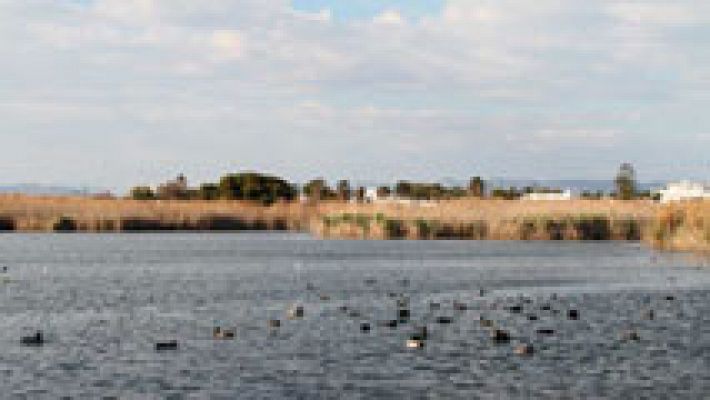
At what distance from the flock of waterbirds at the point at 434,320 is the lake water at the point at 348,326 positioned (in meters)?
0.17

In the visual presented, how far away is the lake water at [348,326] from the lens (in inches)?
966

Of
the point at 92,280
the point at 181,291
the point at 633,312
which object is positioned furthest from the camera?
the point at 92,280

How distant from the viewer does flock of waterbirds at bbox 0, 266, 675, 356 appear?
29469 mm

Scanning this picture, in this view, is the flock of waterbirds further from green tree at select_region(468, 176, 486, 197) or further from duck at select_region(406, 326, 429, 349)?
green tree at select_region(468, 176, 486, 197)

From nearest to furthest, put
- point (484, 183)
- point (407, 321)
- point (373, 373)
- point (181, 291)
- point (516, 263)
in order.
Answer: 1. point (373, 373)
2. point (407, 321)
3. point (181, 291)
4. point (516, 263)
5. point (484, 183)

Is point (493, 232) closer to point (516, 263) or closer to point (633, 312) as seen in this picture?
point (516, 263)

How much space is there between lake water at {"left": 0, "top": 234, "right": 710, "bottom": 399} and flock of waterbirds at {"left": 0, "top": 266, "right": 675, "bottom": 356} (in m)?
0.17

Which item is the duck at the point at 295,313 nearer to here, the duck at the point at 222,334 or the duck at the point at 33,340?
the duck at the point at 222,334

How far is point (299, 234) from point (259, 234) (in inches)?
105

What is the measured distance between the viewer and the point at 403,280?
49.7 m

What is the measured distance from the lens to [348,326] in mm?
33594

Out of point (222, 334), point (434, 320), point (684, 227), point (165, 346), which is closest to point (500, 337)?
point (434, 320)

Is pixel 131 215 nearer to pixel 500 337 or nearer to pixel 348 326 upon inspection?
pixel 348 326

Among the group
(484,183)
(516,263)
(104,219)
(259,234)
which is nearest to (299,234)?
(259,234)
